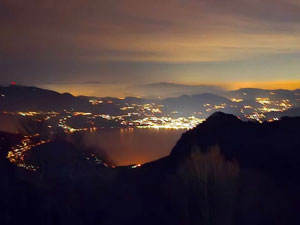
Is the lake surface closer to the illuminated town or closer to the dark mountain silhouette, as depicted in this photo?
the illuminated town

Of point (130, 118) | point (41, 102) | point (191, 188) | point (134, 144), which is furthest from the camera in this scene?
point (130, 118)

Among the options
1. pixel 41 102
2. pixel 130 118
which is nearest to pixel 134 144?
pixel 130 118

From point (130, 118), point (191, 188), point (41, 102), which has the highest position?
point (41, 102)

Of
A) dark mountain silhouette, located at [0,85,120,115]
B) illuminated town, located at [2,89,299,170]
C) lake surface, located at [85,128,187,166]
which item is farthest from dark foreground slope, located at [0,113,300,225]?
dark mountain silhouette, located at [0,85,120,115]

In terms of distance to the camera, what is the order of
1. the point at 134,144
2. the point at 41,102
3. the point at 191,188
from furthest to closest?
the point at 41,102
the point at 134,144
the point at 191,188

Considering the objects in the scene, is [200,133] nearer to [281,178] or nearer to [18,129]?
[281,178]

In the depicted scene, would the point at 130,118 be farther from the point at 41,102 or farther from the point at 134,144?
the point at 134,144

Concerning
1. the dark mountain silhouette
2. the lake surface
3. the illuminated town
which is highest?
the dark mountain silhouette

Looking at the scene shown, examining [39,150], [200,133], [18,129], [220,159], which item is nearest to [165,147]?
Answer: [18,129]
